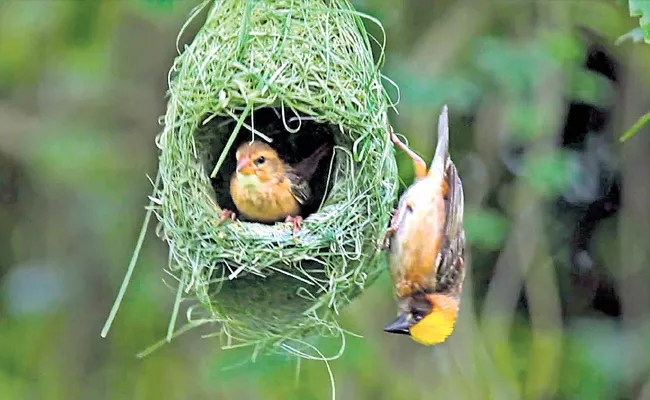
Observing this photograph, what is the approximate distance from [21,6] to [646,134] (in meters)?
2.78

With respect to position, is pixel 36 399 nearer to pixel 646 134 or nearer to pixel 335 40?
pixel 335 40

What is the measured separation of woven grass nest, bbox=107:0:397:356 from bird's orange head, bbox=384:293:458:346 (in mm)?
416

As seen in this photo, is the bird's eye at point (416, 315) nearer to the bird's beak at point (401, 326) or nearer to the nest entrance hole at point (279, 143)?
the bird's beak at point (401, 326)

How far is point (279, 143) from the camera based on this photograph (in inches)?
104

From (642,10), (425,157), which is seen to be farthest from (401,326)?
(642,10)

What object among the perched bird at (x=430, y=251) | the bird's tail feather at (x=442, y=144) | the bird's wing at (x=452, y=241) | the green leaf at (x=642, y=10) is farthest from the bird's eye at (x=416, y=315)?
the green leaf at (x=642, y=10)

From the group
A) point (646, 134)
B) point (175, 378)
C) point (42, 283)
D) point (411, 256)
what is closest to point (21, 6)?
point (42, 283)

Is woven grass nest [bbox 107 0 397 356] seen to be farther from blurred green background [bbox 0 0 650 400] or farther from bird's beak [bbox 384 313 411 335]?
blurred green background [bbox 0 0 650 400]

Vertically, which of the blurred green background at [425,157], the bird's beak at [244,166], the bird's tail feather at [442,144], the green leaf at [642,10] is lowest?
the blurred green background at [425,157]

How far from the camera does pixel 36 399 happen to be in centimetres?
399

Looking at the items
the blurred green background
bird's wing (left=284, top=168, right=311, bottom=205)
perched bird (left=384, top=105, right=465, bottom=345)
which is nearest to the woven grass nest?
bird's wing (left=284, top=168, right=311, bottom=205)

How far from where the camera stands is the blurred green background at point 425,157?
136 inches

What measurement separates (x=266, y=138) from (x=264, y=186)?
305 millimetres

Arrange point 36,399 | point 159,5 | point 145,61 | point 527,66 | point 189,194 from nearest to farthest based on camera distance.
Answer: point 189,194 → point 159,5 → point 527,66 → point 145,61 → point 36,399
